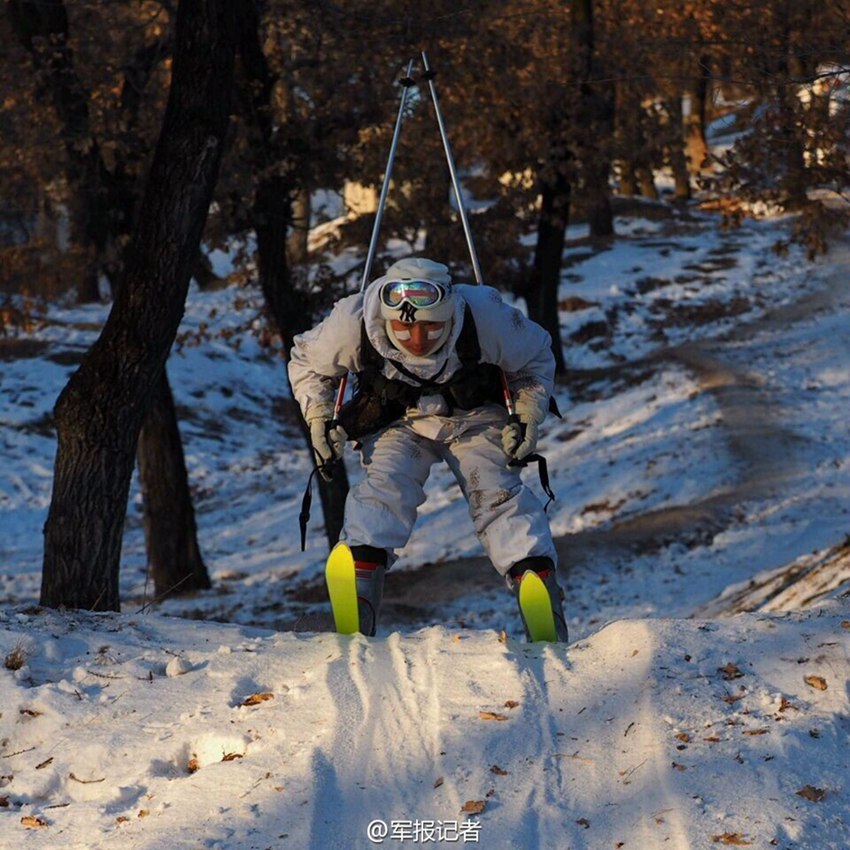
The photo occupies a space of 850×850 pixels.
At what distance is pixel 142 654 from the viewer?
5297 mm

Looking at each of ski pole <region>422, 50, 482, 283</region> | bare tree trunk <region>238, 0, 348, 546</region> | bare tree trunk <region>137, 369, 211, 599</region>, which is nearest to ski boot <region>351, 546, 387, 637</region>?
ski pole <region>422, 50, 482, 283</region>

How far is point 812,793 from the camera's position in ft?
13.0

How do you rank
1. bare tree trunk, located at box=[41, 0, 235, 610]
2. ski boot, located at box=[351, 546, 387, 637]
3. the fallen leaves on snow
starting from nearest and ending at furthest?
the fallen leaves on snow
ski boot, located at box=[351, 546, 387, 637]
bare tree trunk, located at box=[41, 0, 235, 610]

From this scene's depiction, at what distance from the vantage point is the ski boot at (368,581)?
5.80 meters

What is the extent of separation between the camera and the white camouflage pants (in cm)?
593

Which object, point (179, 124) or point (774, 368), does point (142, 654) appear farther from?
point (774, 368)

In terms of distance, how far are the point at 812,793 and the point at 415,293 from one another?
104 inches

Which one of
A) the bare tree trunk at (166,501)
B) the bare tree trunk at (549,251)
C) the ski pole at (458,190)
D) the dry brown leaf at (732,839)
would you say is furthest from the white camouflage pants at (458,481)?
the bare tree trunk at (549,251)

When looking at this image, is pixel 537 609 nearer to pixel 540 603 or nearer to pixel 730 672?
pixel 540 603

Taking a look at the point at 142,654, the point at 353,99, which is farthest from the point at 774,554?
the point at 142,654

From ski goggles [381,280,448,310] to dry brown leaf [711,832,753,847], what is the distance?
2638 mm

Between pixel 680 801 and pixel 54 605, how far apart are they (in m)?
4.04

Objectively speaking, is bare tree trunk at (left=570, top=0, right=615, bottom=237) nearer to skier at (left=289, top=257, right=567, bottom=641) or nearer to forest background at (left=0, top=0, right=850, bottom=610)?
forest background at (left=0, top=0, right=850, bottom=610)

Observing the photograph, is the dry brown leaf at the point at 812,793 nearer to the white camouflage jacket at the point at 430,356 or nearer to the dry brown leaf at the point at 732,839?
the dry brown leaf at the point at 732,839
